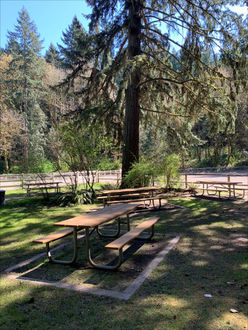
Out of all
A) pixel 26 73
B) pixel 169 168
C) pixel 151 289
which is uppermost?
pixel 26 73

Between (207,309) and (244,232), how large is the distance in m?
3.59

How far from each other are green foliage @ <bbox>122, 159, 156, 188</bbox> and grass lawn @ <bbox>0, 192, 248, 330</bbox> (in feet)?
14.7

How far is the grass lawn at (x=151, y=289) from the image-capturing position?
2.79 meters

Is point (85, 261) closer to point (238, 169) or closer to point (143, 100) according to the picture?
point (143, 100)

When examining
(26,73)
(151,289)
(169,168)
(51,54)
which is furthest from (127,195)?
(51,54)

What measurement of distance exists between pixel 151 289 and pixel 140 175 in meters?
7.51

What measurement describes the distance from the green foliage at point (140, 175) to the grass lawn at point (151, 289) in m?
4.48

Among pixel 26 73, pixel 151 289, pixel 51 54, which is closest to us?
pixel 151 289

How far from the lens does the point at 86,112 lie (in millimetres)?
12023

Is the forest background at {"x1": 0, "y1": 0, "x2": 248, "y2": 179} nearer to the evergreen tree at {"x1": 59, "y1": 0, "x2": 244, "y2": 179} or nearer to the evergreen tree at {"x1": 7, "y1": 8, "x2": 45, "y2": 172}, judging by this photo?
the evergreen tree at {"x1": 59, "y1": 0, "x2": 244, "y2": 179}

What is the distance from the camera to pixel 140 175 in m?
10.9

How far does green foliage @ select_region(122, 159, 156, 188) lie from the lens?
1084cm

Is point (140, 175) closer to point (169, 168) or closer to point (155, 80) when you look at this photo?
point (169, 168)

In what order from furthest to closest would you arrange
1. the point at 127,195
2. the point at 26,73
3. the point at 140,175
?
the point at 26,73 < the point at 140,175 < the point at 127,195
